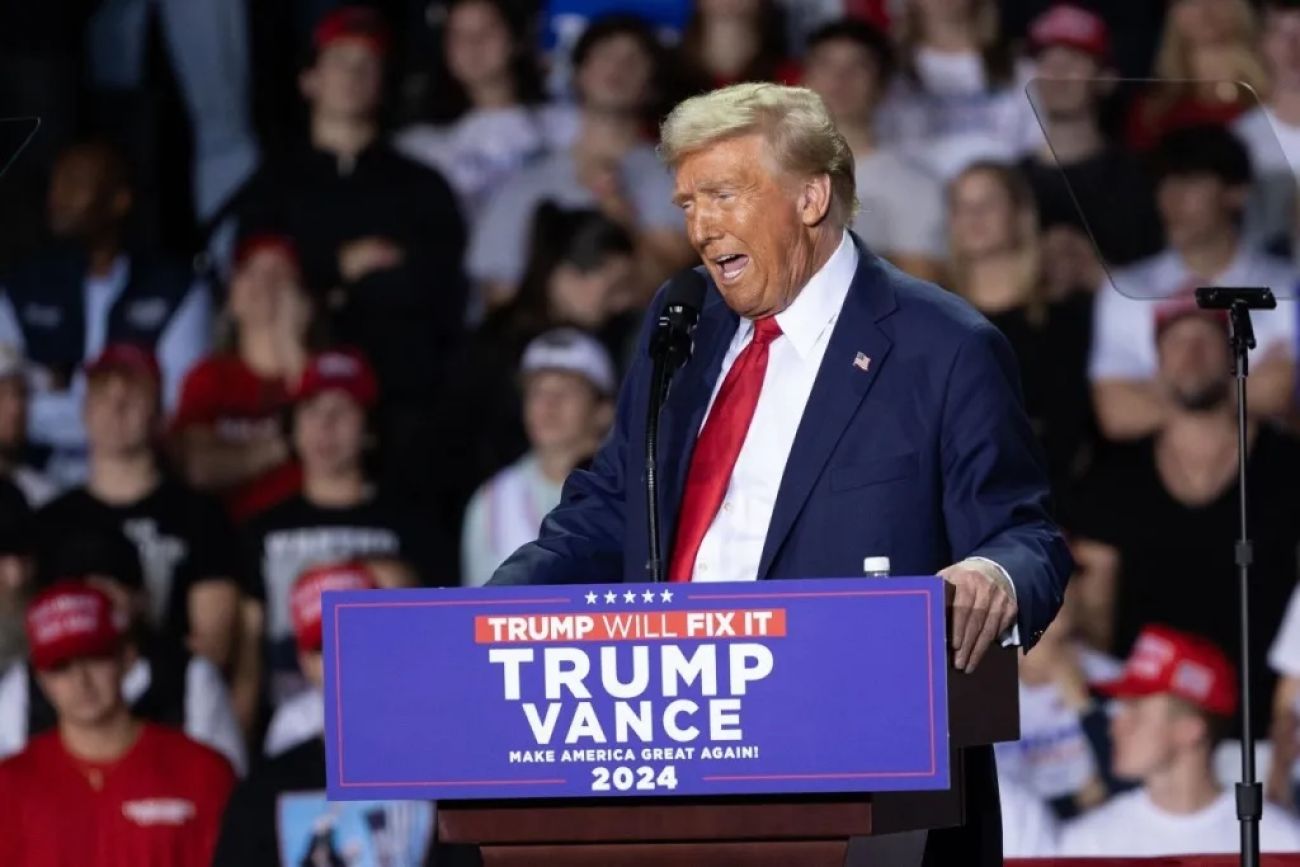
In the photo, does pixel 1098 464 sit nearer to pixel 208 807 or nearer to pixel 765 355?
pixel 208 807

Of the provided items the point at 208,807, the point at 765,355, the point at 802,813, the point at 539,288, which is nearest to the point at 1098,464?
the point at 539,288

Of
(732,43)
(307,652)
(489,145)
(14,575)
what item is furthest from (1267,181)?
(14,575)

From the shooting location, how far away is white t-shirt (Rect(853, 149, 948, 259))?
Result: 6125 millimetres

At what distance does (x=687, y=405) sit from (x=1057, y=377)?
3.19 metres

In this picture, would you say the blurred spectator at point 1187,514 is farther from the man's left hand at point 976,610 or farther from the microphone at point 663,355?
the man's left hand at point 976,610

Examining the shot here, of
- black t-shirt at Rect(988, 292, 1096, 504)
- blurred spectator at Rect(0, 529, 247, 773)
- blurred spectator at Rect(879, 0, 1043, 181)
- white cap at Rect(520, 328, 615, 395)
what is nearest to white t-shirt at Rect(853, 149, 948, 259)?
blurred spectator at Rect(879, 0, 1043, 181)

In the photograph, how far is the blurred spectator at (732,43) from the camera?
21.1 feet

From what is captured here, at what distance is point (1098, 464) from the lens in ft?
19.2

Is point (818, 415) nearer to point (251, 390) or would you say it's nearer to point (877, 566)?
point (877, 566)

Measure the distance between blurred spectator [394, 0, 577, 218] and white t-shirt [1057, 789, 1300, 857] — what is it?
236 centimetres

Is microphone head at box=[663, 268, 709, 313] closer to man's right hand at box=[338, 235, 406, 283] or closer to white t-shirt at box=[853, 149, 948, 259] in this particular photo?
white t-shirt at box=[853, 149, 948, 259]

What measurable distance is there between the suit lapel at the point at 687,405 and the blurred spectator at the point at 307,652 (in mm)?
2962

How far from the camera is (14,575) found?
614 centimetres

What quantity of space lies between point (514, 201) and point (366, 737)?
413cm
